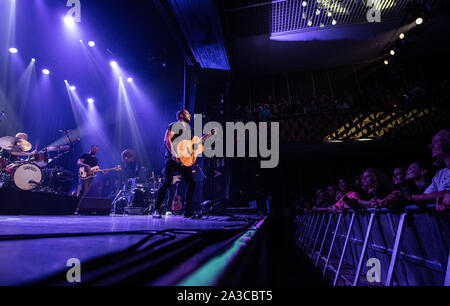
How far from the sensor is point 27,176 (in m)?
4.55

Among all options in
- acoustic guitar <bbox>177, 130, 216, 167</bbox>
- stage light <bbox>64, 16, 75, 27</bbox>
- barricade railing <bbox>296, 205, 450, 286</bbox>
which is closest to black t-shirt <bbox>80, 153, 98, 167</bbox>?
stage light <bbox>64, 16, 75, 27</bbox>

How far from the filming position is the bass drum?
445 cm

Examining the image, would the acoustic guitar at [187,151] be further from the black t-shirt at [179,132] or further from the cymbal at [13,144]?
the cymbal at [13,144]

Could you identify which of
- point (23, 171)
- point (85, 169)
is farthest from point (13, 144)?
point (85, 169)

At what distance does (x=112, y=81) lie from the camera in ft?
29.2

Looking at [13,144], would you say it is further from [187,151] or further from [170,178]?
[187,151]

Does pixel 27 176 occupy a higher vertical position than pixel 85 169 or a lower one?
lower

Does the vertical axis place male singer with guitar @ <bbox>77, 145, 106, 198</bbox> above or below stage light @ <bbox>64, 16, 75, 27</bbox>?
below

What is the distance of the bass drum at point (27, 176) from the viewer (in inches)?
175

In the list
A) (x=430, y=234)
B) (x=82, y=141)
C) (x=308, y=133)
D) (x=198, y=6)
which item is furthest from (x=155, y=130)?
(x=430, y=234)

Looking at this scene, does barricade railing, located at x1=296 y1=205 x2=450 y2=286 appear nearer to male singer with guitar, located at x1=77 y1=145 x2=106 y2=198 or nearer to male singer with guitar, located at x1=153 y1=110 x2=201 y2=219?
male singer with guitar, located at x1=153 y1=110 x2=201 y2=219

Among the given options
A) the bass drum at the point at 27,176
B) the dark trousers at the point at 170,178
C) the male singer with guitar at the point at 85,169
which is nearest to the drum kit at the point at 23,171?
the bass drum at the point at 27,176

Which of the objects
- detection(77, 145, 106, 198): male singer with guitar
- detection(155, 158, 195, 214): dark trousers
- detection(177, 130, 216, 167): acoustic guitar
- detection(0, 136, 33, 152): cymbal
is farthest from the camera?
detection(77, 145, 106, 198): male singer with guitar

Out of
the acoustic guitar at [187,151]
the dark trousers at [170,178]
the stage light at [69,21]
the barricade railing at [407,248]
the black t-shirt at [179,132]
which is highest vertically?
the stage light at [69,21]
